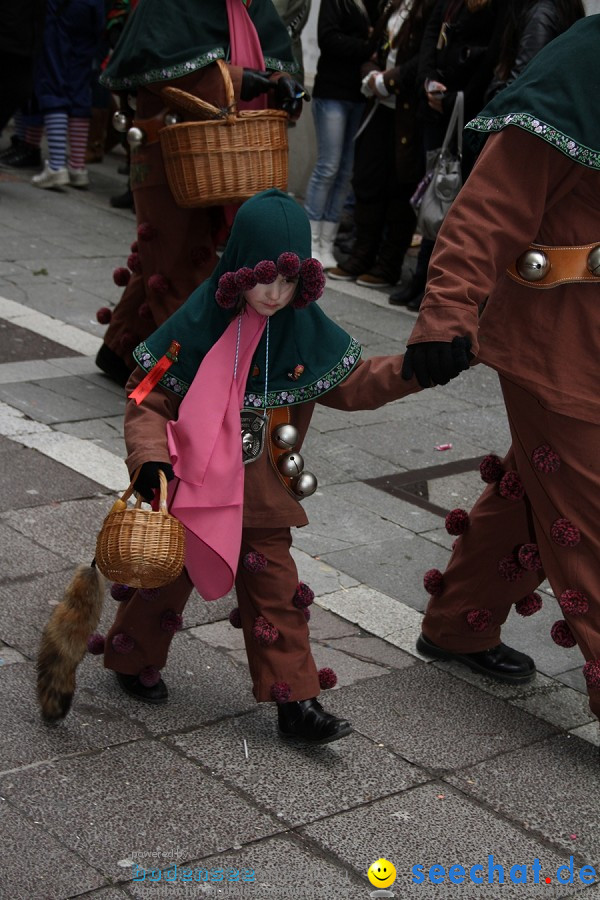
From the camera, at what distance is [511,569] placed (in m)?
3.72

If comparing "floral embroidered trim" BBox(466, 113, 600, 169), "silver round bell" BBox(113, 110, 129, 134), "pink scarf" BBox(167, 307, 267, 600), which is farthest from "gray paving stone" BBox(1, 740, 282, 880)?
"silver round bell" BBox(113, 110, 129, 134)

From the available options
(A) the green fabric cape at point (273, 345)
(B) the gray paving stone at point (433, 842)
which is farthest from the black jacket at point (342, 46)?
(B) the gray paving stone at point (433, 842)

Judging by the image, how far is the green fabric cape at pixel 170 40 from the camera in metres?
5.33

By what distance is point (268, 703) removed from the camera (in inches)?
146

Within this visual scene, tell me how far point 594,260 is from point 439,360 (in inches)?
21.2

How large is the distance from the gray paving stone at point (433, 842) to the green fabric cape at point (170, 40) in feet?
10.8

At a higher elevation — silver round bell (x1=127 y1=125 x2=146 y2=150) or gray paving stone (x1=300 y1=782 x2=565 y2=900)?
silver round bell (x1=127 y1=125 x2=146 y2=150)

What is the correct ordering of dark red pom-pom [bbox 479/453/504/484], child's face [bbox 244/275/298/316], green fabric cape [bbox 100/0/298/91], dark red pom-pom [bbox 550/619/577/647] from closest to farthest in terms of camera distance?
1. child's face [bbox 244/275/298/316]
2. dark red pom-pom [bbox 550/619/577/647]
3. dark red pom-pom [bbox 479/453/504/484]
4. green fabric cape [bbox 100/0/298/91]

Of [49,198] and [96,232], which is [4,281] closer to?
[96,232]

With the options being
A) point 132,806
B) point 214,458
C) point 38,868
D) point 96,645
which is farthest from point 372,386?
point 38,868

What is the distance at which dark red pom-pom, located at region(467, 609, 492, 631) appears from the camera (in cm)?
383

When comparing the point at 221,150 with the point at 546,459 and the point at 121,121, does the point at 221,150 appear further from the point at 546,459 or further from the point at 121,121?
the point at 546,459

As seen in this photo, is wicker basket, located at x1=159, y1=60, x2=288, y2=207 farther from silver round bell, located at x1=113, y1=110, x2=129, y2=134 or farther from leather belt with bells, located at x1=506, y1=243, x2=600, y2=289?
leather belt with bells, located at x1=506, y1=243, x2=600, y2=289

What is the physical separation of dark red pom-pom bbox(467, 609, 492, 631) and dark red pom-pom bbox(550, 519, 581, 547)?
47cm
